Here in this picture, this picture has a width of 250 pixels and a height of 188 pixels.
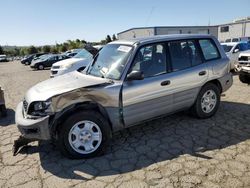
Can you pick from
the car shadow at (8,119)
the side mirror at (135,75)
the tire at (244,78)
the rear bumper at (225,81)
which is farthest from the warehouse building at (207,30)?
the side mirror at (135,75)

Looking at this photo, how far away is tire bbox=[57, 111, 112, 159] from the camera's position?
3.47 meters

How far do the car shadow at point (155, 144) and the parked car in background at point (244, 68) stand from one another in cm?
303

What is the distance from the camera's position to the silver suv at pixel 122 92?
345 centimetres

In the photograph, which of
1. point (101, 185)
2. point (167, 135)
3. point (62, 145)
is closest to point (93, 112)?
point (62, 145)

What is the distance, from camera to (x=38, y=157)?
151 inches

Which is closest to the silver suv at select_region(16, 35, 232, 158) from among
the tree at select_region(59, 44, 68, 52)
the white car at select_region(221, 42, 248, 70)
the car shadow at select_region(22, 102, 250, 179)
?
the car shadow at select_region(22, 102, 250, 179)

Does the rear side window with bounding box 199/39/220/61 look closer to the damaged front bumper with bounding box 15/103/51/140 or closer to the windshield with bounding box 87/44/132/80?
the windshield with bounding box 87/44/132/80

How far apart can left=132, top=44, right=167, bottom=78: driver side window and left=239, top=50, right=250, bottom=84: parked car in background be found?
480cm

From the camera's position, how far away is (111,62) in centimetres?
417

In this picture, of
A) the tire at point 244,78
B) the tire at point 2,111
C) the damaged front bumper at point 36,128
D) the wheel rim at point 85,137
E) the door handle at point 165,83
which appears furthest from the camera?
the tire at point 244,78

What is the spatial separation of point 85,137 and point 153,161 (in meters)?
1.12

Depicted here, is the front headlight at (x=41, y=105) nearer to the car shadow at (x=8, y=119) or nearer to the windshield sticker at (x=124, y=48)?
the windshield sticker at (x=124, y=48)

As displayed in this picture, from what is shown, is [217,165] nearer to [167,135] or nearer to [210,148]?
[210,148]

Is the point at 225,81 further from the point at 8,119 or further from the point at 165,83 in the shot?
the point at 8,119
